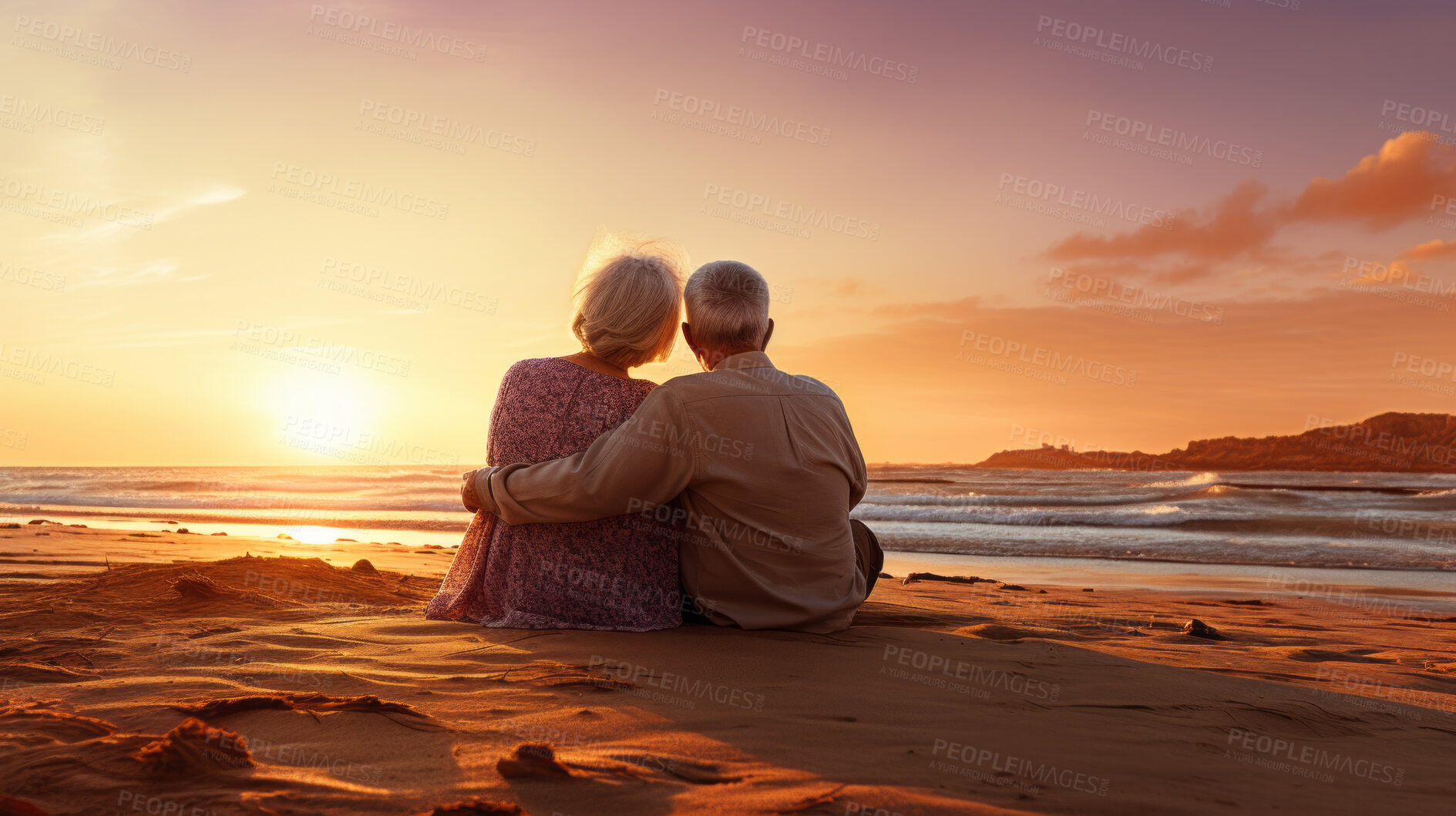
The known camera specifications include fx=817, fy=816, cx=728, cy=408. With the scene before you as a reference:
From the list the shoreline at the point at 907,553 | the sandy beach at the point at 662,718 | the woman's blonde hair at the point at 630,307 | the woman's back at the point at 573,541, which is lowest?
the shoreline at the point at 907,553

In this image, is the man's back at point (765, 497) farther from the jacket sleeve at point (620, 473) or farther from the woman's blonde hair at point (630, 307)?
the woman's blonde hair at point (630, 307)

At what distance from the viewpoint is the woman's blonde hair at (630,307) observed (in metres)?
3.17

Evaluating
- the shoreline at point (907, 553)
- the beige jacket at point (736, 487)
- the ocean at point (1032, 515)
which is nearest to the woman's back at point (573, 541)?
the beige jacket at point (736, 487)

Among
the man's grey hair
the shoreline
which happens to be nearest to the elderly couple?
the man's grey hair

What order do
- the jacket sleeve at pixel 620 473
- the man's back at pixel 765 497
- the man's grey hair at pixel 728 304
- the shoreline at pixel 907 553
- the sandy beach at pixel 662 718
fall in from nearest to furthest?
the sandy beach at pixel 662 718
the jacket sleeve at pixel 620 473
the man's back at pixel 765 497
the man's grey hair at pixel 728 304
the shoreline at pixel 907 553

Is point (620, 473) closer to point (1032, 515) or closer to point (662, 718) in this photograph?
point (662, 718)

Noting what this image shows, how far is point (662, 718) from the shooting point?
7.07 feet

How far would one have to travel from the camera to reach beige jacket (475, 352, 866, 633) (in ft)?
9.48

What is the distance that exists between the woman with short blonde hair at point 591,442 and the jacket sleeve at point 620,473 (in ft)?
0.63

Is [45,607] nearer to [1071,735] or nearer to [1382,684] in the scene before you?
[1071,735]

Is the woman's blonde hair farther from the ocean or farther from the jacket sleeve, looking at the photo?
the ocean

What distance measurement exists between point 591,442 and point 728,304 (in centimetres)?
74

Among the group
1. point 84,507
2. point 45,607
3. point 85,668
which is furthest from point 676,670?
point 84,507

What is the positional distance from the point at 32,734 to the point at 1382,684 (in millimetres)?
4736
